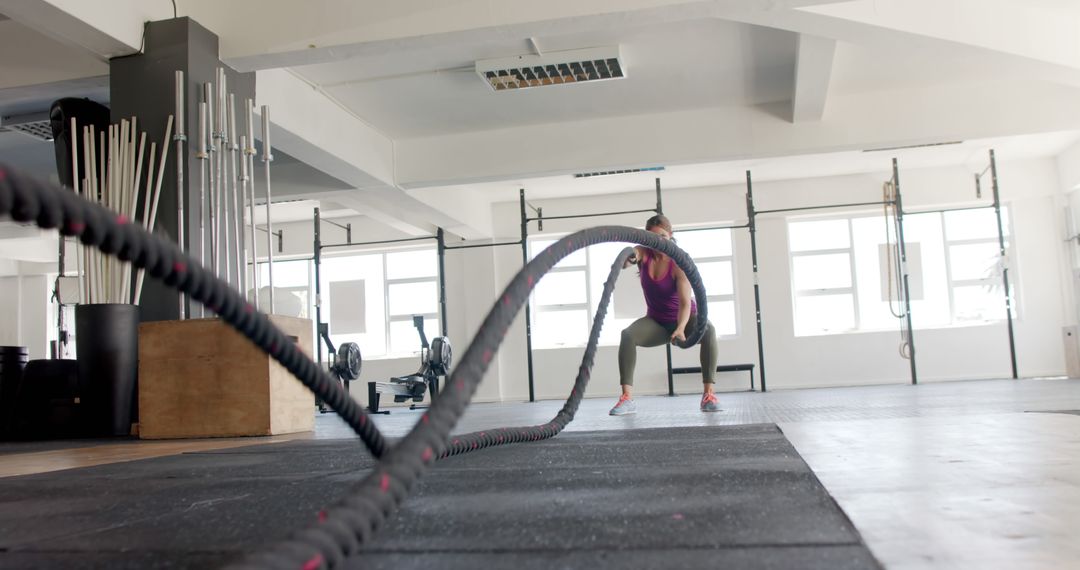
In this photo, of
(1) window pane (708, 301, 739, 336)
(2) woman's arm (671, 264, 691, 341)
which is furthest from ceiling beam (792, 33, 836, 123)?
(1) window pane (708, 301, 739, 336)

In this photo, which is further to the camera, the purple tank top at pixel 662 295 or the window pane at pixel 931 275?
the window pane at pixel 931 275

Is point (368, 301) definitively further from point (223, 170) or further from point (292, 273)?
point (223, 170)

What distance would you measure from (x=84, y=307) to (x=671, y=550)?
148 inches

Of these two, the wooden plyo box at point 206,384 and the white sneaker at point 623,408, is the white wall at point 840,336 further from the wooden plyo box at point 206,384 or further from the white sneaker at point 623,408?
the wooden plyo box at point 206,384

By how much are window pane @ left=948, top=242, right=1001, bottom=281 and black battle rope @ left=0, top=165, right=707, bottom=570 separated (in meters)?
10.5

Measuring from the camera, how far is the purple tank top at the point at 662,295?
13.7 feet

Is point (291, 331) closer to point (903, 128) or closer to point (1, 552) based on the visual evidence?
point (1, 552)

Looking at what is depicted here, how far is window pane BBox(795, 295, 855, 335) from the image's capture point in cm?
1043

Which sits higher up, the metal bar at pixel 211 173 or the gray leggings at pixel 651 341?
the metal bar at pixel 211 173

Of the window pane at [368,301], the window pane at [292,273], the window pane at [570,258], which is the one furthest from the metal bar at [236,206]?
the window pane at [292,273]

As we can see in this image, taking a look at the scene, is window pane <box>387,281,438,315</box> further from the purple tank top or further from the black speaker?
the purple tank top

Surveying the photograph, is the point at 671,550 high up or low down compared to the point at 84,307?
down

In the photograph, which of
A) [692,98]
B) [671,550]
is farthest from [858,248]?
[671,550]

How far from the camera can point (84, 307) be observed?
152 inches
